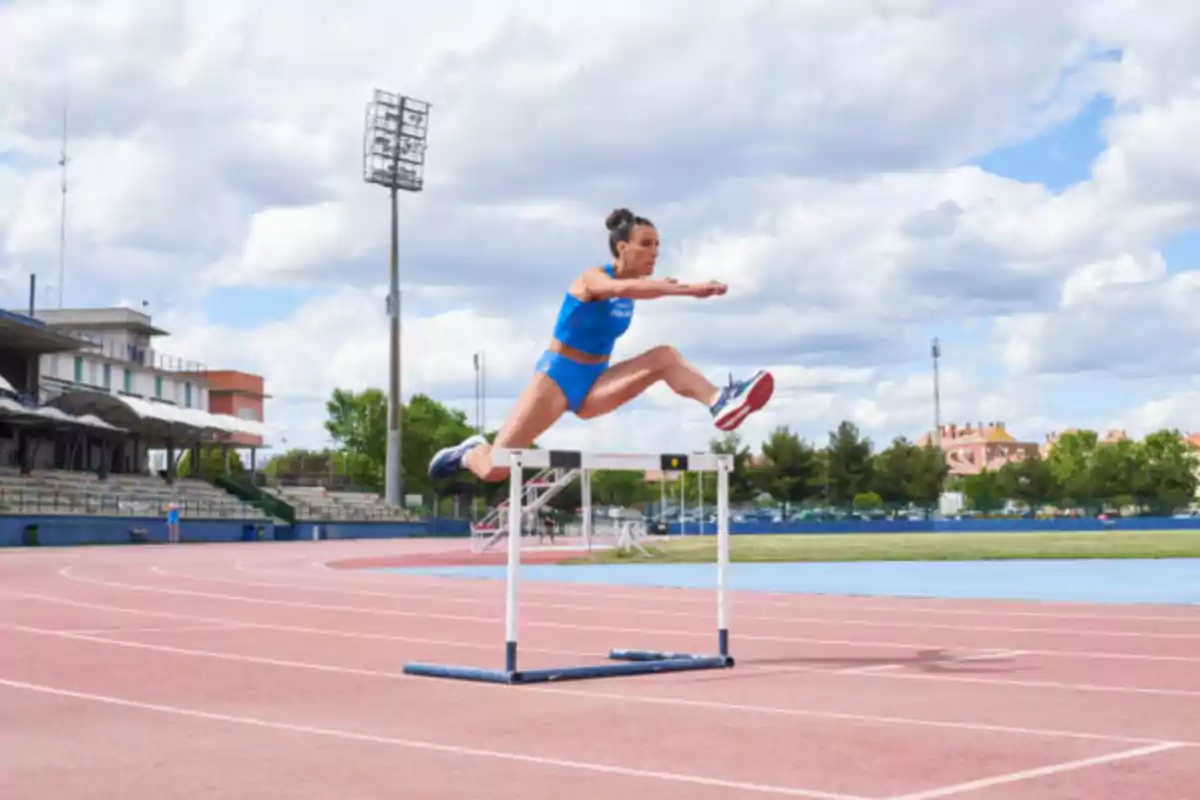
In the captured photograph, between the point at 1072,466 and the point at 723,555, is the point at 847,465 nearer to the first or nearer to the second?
the point at 1072,466

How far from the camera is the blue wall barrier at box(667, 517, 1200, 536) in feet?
236

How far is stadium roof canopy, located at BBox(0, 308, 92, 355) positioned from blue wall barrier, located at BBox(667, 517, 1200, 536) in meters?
30.7

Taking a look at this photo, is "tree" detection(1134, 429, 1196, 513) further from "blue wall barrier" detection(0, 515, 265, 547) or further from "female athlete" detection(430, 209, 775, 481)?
"female athlete" detection(430, 209, 775, 481)

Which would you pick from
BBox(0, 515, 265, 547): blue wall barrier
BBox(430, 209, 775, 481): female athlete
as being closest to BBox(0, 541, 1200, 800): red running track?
BBox(430, 209, 775, 481): female athlete

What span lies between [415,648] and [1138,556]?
26.8 metres

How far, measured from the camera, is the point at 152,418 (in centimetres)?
5703

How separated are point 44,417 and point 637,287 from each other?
1800 inches

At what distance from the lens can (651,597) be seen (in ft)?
62.8

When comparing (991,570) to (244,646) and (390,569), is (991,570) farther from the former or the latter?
(244,646)

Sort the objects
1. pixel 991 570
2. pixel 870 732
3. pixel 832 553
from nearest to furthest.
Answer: pixel 870 732, pixel 991 570, pixel 832 553

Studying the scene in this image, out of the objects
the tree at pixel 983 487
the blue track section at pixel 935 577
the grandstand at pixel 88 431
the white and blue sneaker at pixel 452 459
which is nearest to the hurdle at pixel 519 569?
the white and blue sneaker at pixel 452 459

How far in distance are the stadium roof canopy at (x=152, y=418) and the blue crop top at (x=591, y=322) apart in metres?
46.7

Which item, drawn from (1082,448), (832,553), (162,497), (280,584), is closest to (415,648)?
(280,584)

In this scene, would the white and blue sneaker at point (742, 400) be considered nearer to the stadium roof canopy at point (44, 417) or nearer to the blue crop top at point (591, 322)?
the blue crop top at point (591, 322)
